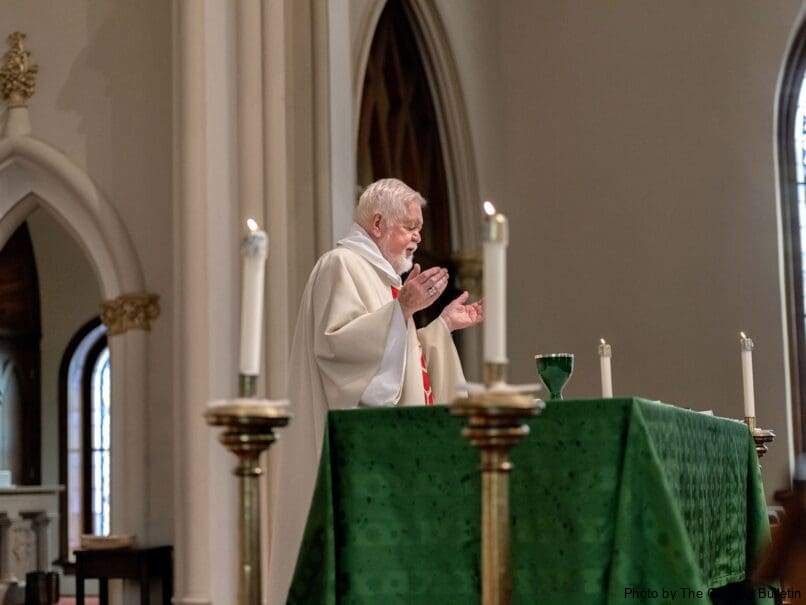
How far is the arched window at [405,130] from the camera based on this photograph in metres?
9.97

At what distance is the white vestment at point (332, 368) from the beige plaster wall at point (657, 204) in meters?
5.81

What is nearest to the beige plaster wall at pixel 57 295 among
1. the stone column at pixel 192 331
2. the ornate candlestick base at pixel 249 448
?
the stone column at pixel 192 331

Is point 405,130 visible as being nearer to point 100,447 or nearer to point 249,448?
point 100,447

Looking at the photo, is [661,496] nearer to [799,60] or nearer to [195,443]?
[195,443]

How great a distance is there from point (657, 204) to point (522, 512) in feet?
24.2

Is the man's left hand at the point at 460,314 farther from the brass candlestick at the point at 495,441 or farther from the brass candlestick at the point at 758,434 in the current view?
the brass candlestick at the point at 495,441

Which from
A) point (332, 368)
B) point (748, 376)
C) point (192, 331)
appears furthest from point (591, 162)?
point (332, 368)

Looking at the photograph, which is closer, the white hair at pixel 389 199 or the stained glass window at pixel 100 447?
the white hair at pixel 389 199

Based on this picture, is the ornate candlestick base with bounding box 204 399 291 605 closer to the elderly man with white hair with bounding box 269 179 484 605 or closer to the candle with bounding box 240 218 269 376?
the candle with bounding box 240 218 269 376

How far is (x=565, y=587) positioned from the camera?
341cm

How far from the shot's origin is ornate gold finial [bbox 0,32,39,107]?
9.50 m

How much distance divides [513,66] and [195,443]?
4582 mm

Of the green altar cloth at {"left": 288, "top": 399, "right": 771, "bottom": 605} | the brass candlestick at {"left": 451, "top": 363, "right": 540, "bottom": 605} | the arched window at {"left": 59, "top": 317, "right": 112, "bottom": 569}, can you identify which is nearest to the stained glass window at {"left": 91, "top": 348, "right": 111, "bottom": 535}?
the arched window at {"left": 59, "top": 317, "right": 112, "bottom": 569}

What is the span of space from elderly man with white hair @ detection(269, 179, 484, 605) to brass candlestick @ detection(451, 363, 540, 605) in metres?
1.44
